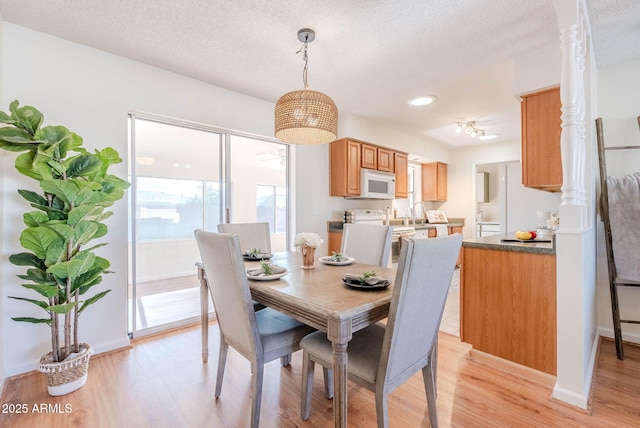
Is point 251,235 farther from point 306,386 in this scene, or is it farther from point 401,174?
point 401,174

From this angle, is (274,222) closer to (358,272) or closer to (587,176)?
(358,272)

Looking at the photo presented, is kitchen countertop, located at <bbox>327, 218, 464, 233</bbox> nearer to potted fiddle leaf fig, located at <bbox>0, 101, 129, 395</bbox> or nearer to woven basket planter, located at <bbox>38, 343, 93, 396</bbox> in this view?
potted fiddle leaf fig, located at <bbox>0, 101, 129, 395</bbox>

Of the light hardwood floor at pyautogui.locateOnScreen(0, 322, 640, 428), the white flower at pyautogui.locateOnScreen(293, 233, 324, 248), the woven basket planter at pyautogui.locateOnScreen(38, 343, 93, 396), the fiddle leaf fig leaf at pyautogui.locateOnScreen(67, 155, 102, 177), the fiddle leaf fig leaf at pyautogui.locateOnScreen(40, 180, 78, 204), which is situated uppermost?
the fiddle leaf fig leaf at pyautogui.locateOnScreen(67, 155, 102, 177)

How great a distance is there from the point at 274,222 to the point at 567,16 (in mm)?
3044

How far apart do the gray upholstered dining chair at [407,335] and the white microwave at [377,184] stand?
9.21 feet

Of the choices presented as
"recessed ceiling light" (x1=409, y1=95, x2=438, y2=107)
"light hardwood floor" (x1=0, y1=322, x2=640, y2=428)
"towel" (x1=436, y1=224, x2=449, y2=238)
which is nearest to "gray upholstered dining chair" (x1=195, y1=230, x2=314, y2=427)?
"light hardwood floor" (x1=0, y1=322, x2=640, y2=428)

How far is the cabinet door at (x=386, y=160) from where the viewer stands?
447 centimetres

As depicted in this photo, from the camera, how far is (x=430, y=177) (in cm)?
575

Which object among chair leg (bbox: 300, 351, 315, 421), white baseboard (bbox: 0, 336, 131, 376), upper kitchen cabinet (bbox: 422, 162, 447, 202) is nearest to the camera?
chair leg (bbox: 300, 351, 315, 421)

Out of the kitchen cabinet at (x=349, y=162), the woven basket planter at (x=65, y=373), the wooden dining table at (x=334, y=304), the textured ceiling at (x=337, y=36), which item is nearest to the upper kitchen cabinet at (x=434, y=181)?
the kitchen cabinet at (x=349, y=162)

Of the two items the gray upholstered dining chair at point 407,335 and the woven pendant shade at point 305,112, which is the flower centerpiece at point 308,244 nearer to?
the gray upholstered dining chair at point 407,335

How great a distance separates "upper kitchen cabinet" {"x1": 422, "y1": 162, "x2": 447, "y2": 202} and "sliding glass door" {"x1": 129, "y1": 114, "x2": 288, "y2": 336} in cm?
364

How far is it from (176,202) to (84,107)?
1021mm

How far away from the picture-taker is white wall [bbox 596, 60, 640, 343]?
2.46m
